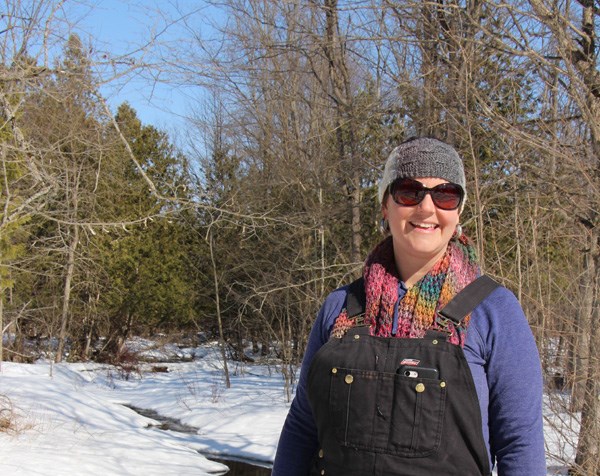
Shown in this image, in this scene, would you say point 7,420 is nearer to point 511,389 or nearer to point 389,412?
point 389,412

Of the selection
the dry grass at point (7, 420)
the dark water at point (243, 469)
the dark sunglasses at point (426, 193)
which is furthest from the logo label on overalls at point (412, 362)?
the dry grass at point (7, 420)

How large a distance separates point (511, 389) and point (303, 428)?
1.90 feet

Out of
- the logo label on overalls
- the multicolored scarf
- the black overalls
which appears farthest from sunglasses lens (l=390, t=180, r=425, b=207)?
the logo label on overalls

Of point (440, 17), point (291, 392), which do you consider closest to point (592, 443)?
point (440, 17)

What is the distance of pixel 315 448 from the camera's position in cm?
182

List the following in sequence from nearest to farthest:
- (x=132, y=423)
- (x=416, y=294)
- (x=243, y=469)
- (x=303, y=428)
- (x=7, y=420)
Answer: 1. (x=416, y=294)
2. (x=303, y=428)
3. (x=7, y=420)
4. (x=243, y=469)
5. (x=132, y=423)

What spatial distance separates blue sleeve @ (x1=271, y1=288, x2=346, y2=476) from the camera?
179 centimetres

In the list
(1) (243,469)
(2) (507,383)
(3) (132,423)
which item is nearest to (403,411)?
(2) (507,383)

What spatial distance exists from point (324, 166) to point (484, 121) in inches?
207

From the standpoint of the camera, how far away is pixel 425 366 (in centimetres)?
152

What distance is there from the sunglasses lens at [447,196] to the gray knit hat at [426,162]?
2cm

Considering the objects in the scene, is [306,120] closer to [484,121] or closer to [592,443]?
[484,121]

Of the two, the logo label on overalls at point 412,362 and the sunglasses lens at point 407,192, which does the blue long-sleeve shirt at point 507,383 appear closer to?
the logo label on overalls at point 412,362

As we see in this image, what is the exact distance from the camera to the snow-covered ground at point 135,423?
27.2 feet
